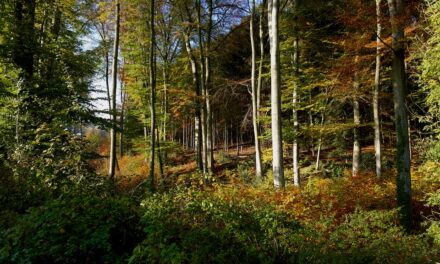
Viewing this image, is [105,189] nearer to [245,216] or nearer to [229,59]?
[245,216]

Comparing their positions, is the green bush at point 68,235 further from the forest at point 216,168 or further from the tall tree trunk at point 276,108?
the tall tree trunk at point 276,108

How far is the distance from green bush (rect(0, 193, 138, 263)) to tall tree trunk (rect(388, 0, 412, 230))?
6.63 metres

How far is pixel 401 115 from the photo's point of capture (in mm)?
7969

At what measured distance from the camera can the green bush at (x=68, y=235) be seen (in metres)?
4.08

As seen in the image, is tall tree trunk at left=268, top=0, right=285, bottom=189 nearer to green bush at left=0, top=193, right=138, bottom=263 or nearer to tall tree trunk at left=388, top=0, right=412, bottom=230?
tall tree trunk at left=388, top=0, right=412, bottom=230

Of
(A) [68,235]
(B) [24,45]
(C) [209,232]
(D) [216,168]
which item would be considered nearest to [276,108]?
(C) [209,232]

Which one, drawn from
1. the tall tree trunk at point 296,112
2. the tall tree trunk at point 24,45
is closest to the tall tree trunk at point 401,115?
the tall tree trunk at point 296,112

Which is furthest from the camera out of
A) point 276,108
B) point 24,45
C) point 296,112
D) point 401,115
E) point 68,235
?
point 296,112

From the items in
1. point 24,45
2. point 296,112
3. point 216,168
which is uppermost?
point 24,45

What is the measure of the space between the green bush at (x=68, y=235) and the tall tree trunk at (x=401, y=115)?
21.7ft

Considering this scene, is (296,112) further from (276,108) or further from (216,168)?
(216,168)

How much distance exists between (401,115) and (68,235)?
25.3 feet

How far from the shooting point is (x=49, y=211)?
4.55m

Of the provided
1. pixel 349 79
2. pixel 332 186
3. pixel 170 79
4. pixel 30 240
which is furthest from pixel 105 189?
pixel 170 79
